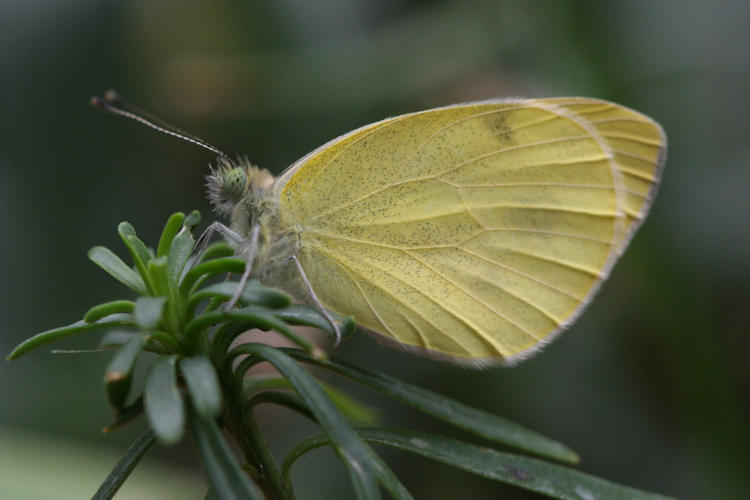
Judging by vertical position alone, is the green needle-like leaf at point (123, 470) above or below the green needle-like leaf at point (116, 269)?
below

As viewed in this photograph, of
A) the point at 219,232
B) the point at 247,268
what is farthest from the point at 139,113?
the point at 247,268

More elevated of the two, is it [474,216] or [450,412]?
[474,216]

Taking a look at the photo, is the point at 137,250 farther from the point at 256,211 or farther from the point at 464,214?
the point at 464,214

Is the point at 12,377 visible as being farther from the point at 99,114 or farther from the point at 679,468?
the point at 679,468

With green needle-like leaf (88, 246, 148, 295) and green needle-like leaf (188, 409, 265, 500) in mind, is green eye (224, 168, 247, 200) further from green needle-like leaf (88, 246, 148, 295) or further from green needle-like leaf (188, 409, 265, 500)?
green needle-like leaf (188, 409, 265, 500)

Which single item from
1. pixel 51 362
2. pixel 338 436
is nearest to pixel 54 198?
pixel 51 362

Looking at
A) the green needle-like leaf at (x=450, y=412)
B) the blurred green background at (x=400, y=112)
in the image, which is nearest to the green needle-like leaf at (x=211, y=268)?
the green needle-like leaf at (x=450, y=412)

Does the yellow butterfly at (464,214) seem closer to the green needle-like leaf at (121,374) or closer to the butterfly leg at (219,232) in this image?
the butterfly leg at (219,232)

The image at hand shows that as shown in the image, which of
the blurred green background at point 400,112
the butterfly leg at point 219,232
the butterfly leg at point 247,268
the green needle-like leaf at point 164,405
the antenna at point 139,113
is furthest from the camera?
the blurred green background at point 400,112
